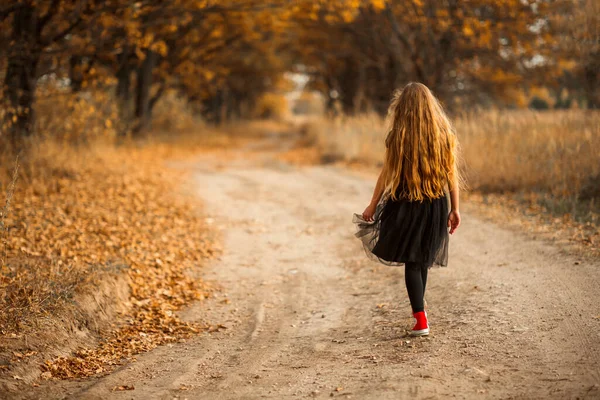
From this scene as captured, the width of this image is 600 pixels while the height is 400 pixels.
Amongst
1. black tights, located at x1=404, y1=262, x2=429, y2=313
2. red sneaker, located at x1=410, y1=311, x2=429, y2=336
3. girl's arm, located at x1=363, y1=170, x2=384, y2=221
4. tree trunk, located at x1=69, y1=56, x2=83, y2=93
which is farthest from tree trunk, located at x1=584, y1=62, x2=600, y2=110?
tree trunk, located at x1=69, y1=56, x2=83, y2=93

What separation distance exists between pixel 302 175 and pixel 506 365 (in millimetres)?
10650

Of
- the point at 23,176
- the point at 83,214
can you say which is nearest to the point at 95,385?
the point at 83,214

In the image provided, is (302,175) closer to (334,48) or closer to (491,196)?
(491,196)

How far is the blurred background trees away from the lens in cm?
1077

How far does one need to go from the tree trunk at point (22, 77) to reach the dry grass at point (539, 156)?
25.4ft

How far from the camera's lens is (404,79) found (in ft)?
61.9

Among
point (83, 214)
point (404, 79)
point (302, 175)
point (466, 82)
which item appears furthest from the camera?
point (466, 82)

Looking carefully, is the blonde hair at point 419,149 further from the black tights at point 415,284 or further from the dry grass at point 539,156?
the dry grass at point 539,156

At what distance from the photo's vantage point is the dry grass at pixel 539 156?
8914mm

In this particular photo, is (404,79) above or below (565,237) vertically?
above

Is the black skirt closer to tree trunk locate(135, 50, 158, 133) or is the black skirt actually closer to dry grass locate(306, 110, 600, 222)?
dry grass locate(306, 110, 600, 222)

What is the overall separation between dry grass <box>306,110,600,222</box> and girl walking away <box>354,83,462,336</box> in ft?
13.2

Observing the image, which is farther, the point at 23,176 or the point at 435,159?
the point at 23,176

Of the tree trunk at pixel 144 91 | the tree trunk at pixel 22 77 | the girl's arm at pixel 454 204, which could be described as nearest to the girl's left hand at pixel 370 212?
the girl's arm at pixel 454 204
